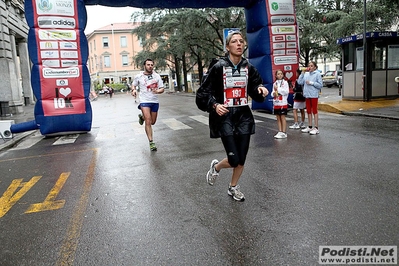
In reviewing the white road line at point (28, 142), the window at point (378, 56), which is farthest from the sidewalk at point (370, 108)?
the white road line at point (28, 142)

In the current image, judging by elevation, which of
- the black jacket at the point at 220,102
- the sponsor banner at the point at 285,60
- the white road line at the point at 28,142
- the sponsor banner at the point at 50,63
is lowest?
the white road line at the point at 28,142

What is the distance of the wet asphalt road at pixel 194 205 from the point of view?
331 centimetres

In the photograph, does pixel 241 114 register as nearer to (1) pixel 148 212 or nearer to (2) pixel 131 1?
(1) pixel 148 212

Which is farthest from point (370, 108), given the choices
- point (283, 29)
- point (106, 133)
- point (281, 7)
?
point (106, 133)

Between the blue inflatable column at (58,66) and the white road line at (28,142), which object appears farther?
the blue inflatable column at (58,66)

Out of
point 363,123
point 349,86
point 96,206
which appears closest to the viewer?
point 96,206

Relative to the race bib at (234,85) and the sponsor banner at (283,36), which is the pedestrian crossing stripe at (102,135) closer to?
the sponsor banner at (283,36)

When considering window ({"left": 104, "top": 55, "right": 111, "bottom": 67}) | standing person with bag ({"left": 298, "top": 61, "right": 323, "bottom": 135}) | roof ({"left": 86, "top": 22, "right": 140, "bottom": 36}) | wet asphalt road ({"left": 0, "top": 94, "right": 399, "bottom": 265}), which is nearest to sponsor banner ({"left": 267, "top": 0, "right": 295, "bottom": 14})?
standing person with bag ({"left": 298, "top": 61, "right": 323, "bottom": 135})

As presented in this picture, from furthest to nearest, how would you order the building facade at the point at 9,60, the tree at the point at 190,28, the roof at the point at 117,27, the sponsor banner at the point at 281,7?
the roof at the point at 117,27 < the tree at the point at 190,28 < the building facade at the point at 9,60 < the sponsor banner at the point at 281,7

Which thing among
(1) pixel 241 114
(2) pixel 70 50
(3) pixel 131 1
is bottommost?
(1) pixel 241 114

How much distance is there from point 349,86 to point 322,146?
1041 cm

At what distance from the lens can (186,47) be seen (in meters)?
33.2

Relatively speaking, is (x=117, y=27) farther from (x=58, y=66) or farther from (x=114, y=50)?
(x=58, y=66)

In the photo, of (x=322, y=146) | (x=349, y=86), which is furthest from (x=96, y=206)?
(x=349, y=86)
